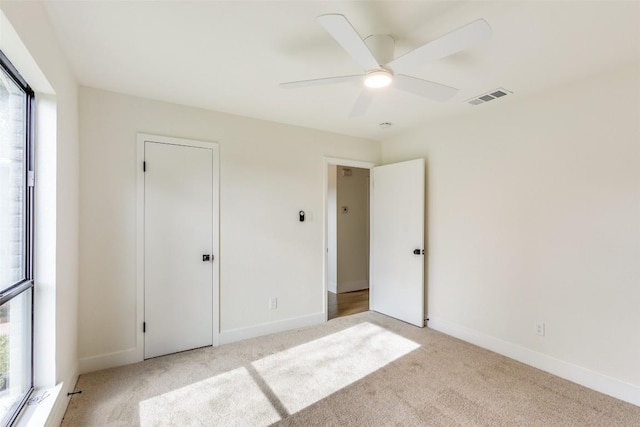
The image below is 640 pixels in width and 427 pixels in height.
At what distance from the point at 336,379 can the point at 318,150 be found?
259 centimetres

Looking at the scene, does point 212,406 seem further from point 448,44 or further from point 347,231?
point 347,231

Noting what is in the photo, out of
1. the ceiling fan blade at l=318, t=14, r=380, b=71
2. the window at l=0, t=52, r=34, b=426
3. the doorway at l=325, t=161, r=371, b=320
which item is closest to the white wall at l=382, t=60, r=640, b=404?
the ceiling fan blade at l=318, t=14, r=380, b=71

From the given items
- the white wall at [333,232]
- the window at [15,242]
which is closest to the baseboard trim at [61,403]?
the window at [15,242]

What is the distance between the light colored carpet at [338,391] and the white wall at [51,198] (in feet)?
1.53

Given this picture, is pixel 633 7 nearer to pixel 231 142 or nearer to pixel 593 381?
pixel 593 381

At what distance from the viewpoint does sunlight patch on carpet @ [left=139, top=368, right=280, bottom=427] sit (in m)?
2.01

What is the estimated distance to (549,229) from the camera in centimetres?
267

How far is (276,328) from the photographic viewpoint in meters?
3.56

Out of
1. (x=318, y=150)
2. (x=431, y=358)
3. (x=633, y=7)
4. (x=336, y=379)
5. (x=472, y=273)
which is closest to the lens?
(x=633, y=7)

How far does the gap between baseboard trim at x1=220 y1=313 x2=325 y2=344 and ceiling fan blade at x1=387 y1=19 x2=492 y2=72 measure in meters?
2.92

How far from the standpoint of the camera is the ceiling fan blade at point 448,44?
1.37 metres

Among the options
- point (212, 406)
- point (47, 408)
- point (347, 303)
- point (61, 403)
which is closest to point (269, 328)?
point (212, 406)

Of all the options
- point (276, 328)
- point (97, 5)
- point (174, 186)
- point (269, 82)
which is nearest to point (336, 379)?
point (276, 328)

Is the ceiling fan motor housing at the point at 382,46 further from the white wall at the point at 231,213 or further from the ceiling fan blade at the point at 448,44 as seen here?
the white wall at the point at 231,213
